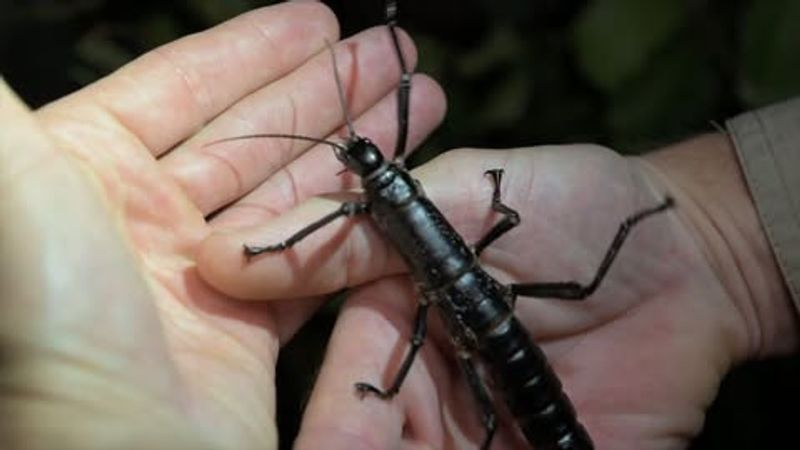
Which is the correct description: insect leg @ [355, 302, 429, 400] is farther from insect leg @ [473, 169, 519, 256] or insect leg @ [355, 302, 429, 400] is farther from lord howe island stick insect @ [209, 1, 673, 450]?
insect leg @ [473, 169, 519, 256]

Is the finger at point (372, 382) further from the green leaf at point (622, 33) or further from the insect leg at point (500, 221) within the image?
the green leaf at point (622, 33)

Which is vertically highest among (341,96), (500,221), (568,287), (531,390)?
(341,96)

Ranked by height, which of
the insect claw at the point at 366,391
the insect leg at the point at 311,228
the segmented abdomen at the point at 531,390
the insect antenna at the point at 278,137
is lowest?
the segmented abdomen at the point at 531,390

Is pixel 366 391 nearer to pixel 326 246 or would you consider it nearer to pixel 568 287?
pixel 326 246

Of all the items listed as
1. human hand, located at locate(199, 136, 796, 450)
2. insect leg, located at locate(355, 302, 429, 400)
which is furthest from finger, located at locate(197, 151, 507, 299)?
insect leg, located at locate(355, 302, 429, 400)

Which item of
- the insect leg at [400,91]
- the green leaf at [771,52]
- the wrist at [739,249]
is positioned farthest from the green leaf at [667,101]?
the insect leg at [400,91]

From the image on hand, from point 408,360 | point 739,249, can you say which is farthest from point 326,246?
point 739,249

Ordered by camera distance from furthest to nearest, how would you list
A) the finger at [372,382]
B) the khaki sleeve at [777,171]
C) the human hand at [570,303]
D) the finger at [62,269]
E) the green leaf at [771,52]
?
1. the green leaf at [771,52]
2. the khaki sleeve at [777,171]
3. the human hand at [570,303]
4. the finger at [372,382]
5. the finger at [62,269]
